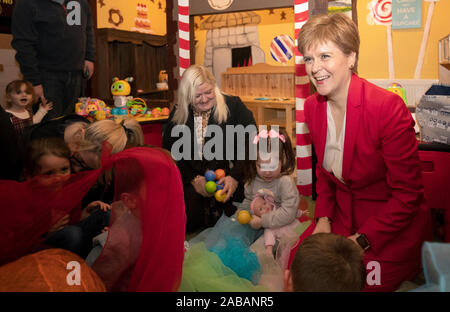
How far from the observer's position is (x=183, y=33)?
3.36m

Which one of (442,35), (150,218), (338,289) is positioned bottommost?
(338,289)

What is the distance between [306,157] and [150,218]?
2.15 metres

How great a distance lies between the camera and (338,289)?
1.00m

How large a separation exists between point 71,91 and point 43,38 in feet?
1.59

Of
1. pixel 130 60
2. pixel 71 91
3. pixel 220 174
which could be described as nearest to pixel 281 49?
pixel 130 60

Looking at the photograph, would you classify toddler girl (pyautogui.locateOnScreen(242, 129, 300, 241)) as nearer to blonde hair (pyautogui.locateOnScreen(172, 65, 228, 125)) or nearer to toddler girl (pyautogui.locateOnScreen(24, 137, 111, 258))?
blonde hair (pyautogui.locateOnScreen(172, 65, 228, 125))

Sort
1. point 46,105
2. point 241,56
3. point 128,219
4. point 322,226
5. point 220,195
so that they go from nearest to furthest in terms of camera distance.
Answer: point 128,219 < point 322,226 < point 220,195 < point 46,105 < point 241,56

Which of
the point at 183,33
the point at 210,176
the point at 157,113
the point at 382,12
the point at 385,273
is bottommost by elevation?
the point at 385,273

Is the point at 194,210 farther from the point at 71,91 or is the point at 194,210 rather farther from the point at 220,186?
the point at 71,91

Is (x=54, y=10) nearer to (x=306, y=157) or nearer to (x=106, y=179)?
(x=106, y=179)

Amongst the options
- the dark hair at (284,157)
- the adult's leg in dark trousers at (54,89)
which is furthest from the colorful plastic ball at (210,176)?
the adult's leg in dark trousers at (54,89)

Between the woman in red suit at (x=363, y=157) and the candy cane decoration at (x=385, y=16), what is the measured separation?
1901 mm
